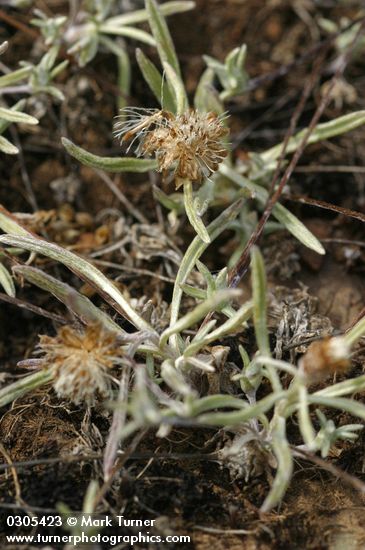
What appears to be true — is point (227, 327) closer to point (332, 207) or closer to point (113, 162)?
point (332, 207)

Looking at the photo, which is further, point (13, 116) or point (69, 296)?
point (13, 116)

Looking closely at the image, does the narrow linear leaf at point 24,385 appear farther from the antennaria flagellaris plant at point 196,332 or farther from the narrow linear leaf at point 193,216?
the narrow linear leaf at point 193,216

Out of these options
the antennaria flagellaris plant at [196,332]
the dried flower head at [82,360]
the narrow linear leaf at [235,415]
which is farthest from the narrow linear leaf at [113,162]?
the narrow linear leaf at [235,415]

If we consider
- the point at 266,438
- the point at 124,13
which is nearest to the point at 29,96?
the point at 124,13

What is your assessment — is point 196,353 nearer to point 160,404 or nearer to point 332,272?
point 160,404

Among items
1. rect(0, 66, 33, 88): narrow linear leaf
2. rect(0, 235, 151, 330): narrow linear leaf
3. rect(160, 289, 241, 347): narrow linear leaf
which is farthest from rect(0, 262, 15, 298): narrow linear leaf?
rect(0, 66, 33, 88): narrow linear leaf

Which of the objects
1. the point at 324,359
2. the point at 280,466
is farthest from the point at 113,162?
the point at 280,466
